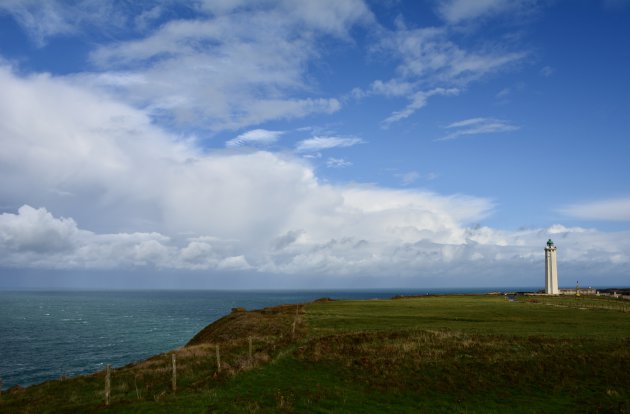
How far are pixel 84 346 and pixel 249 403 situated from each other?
68.8 meters

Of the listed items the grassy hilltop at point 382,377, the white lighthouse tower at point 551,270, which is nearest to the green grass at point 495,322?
the grassy hilltop at point 382,377

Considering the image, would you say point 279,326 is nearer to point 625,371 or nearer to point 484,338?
point 484,338

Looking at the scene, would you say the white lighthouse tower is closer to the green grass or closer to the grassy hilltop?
the green grass

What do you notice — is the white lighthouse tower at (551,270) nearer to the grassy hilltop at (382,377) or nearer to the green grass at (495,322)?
the green grass at (495,322)

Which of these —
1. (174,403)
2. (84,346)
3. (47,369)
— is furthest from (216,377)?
(84,346)

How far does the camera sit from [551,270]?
455ft

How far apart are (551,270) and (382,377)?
128824 millimetres

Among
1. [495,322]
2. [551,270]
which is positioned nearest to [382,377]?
[495,322]

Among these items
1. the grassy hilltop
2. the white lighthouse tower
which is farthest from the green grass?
the white lighthouse tower

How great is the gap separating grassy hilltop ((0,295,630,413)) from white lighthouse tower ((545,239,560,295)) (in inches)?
4038

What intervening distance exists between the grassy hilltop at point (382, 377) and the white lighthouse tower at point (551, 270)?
10257cm

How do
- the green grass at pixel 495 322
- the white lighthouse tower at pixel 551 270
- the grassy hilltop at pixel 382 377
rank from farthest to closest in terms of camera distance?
the white lighthouse tower at pixel 551 270 → the green grass at pixel 495 322 → the grassy hilltop at pixel 382 377

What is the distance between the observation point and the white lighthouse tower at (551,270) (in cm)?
13700

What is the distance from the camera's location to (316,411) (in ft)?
80.8
